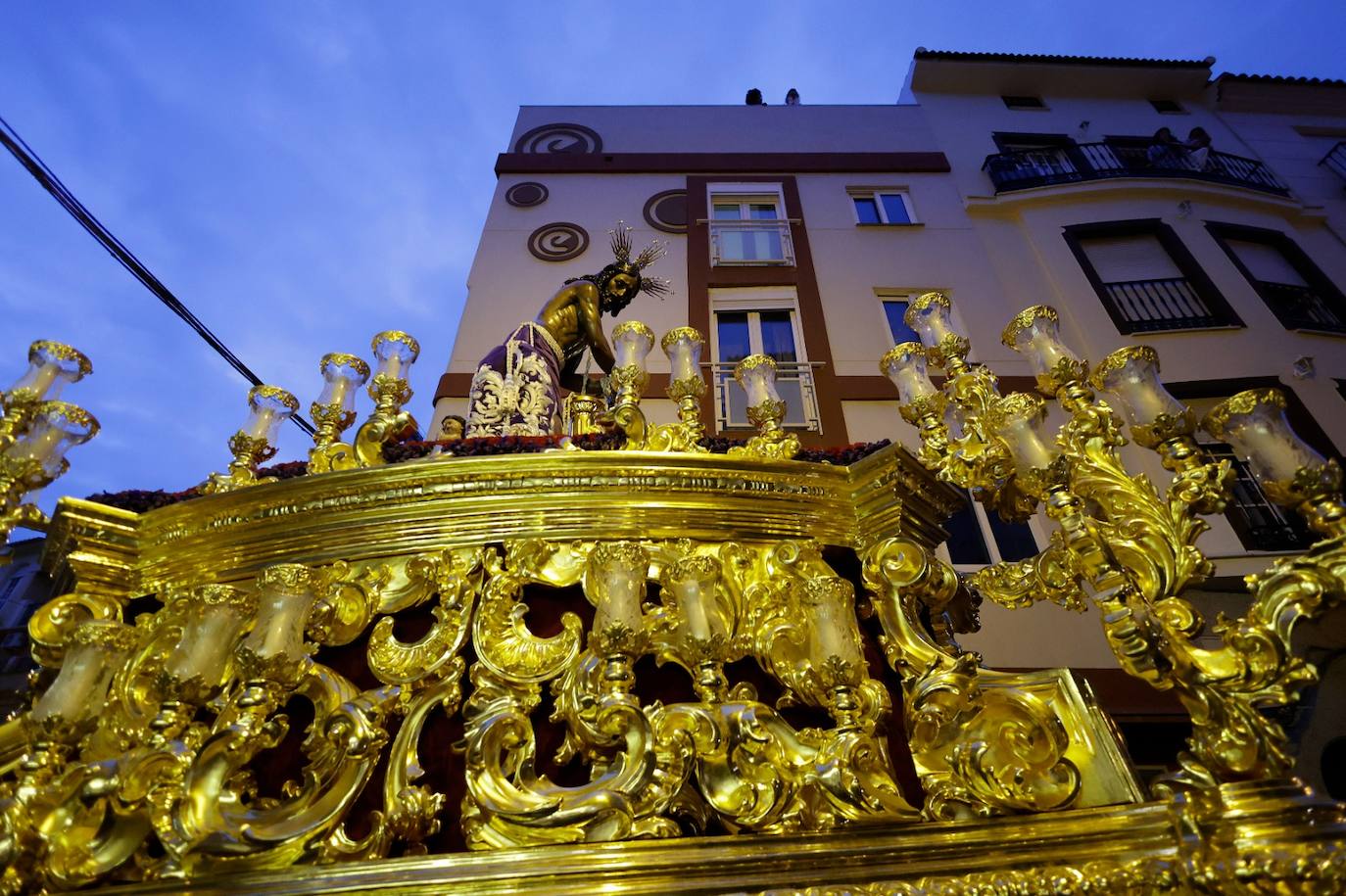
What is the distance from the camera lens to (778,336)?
8.65 metres

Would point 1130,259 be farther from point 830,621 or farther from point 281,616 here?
point 281,616

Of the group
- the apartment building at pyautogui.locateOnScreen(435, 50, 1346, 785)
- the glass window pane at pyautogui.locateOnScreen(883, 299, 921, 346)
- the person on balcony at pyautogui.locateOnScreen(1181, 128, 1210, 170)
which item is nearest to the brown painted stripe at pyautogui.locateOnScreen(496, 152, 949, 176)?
the apartment building at pyautogui.locateOnScreen(435, 50, 1346, 785)

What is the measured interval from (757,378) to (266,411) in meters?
2.08

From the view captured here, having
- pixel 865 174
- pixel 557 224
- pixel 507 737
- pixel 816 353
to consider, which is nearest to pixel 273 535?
pixel 507 737

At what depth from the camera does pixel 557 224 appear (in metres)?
9.70

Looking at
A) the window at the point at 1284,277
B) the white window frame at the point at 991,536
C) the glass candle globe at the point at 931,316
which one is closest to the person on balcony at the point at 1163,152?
the window at the point at 1284,277

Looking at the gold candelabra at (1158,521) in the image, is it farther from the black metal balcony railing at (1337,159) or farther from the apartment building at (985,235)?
the black metal balcony railing at (1337,159)

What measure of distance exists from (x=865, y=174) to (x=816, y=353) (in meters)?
4.63

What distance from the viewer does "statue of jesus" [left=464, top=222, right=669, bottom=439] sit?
11.2 ft

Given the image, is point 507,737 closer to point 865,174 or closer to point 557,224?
point 557,224

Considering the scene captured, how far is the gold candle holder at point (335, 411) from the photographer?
2.55m

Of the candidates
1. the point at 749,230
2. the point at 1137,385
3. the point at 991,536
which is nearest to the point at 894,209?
the point at 749,230

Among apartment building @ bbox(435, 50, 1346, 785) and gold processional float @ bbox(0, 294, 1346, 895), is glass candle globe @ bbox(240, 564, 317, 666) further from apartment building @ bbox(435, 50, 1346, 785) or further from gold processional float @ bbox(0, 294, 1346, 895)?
apartment building @ bbox(435, 50, 1346, 785)

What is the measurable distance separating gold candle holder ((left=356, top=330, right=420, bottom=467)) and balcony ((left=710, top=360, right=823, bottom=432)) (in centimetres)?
477
